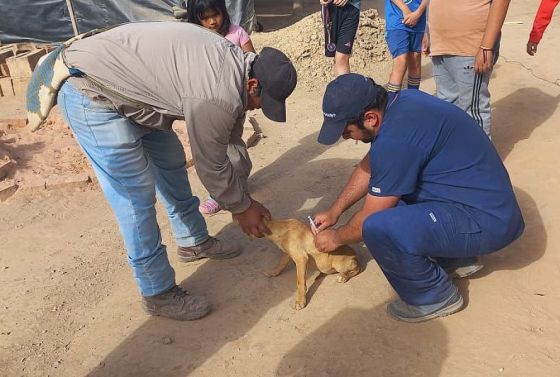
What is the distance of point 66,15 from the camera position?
980 cm

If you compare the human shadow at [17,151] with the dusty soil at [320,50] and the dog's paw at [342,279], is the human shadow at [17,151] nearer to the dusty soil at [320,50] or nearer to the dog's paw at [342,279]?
the dusty soil at [320,50]

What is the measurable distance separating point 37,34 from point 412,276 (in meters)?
9.48

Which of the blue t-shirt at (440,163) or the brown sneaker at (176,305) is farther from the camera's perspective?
the brown sneaker at (176,305)

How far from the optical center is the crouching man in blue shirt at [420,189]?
2.59m

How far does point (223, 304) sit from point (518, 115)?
3.92 metres

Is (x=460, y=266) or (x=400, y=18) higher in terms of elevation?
(x=400, y=18)

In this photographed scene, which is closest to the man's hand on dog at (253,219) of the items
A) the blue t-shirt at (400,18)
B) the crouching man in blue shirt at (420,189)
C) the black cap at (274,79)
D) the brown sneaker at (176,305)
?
the crouching man in blue shirt at (420,189)

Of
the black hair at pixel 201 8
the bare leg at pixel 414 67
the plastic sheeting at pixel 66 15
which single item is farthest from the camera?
the plastic sheeting at pixel 66 15

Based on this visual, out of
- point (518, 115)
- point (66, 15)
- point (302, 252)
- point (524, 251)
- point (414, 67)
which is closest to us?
point (302, 252)

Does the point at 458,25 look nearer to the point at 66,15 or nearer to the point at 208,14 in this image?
the point at 208,14

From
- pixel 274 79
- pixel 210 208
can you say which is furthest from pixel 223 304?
pixel 274 79

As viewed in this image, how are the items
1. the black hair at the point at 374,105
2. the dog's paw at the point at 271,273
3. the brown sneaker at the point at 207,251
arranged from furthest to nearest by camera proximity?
the brown sneaker at the point at 207,251, the dog's paw at the point at 271,273, the black hair at the point at 374,105

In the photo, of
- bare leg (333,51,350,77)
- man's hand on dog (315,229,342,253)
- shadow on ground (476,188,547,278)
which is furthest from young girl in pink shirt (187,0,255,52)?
shadow on ground (476,188,547,278)

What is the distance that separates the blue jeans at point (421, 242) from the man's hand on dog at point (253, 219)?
647 mm
